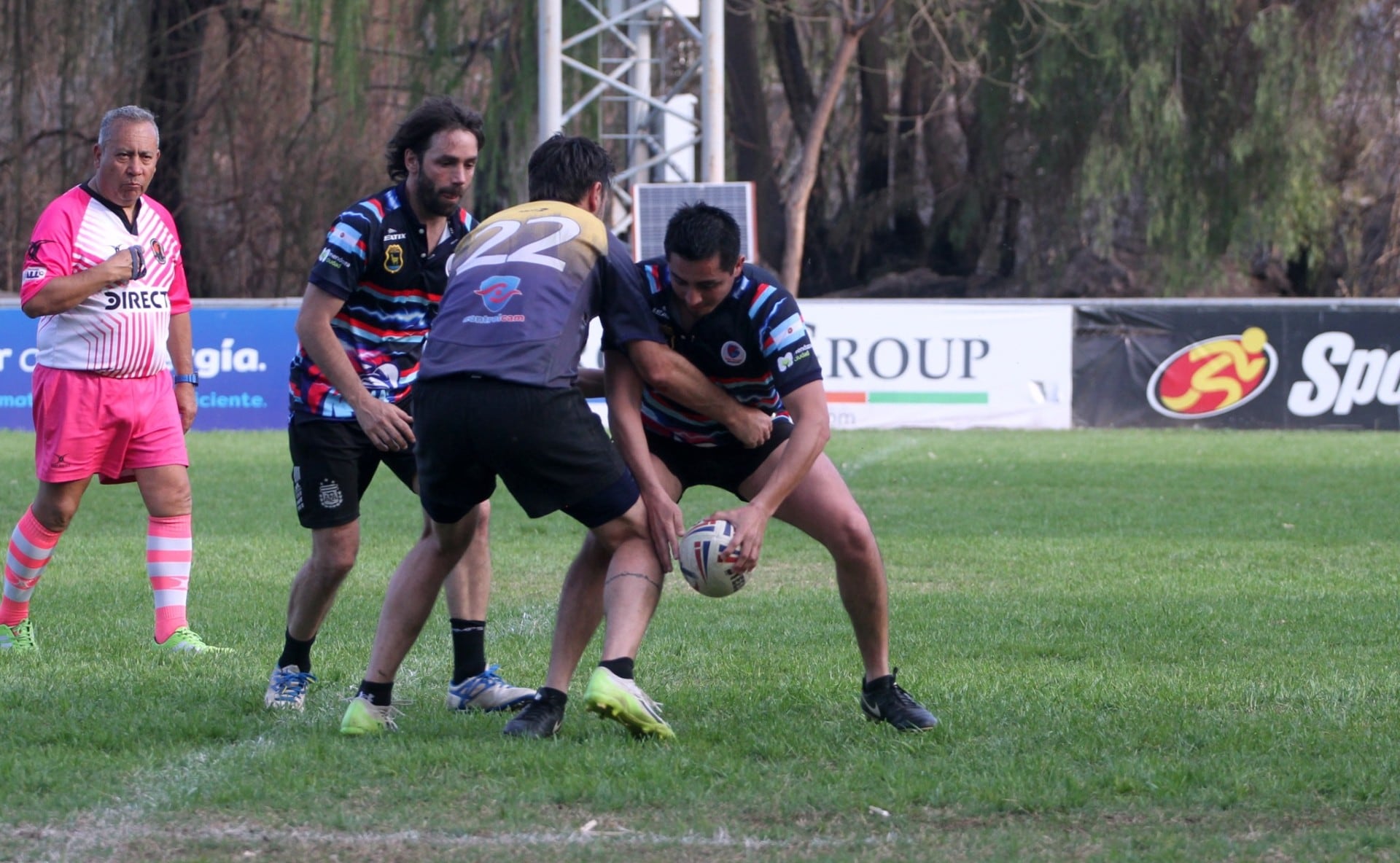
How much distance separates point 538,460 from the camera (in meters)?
4.45

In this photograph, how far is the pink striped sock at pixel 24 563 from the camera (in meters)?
6.21

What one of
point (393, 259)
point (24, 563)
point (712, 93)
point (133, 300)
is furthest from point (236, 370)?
point (393, 259)

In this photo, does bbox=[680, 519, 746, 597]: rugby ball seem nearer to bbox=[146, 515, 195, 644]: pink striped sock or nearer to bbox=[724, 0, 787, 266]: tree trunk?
bbox=[146, 515, 195, 644]: pink striped sock

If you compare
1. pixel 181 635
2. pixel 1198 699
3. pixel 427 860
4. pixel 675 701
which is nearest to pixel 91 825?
pixel 427 860

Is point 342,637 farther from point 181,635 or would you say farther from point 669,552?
point 669,552

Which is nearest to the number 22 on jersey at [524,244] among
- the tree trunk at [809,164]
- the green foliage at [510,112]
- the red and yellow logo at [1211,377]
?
the red and yellow logo at [1211,377]

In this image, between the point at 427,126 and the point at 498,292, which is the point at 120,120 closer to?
the point at 427,126

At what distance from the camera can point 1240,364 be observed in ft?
59.4

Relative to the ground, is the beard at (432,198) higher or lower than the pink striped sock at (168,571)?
higher

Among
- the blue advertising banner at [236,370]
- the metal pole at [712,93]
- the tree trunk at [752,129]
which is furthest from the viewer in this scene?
the tree trunk at [752,129]

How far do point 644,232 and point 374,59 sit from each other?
8.55m

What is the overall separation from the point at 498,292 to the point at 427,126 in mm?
765

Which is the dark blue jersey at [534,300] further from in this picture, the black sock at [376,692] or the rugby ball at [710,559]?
the black sock at [376,692]

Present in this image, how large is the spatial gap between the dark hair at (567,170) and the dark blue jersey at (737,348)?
12.5 inches
